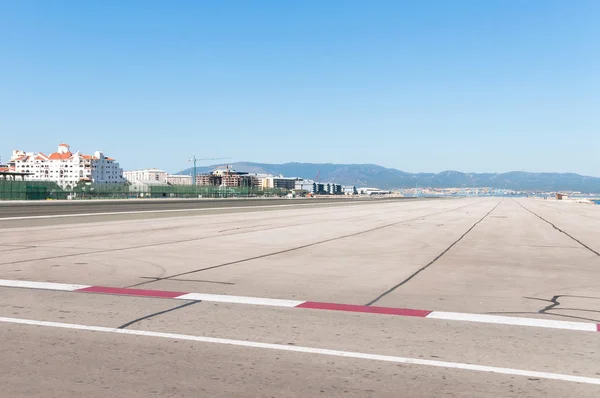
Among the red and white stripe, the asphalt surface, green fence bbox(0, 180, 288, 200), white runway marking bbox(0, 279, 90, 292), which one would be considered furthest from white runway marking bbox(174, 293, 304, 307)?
green fence bbox(0, 180, 288, 200)

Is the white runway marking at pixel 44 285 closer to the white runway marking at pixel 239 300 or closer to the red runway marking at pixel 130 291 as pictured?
the red runway marking at pixel 130 291

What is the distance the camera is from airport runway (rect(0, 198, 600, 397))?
577cm

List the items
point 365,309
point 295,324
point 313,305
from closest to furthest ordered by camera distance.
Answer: point 295,324, point 365,309, point 313,305

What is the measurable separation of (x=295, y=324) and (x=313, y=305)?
1.47 metres

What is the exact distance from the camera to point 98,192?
92062 millimetres

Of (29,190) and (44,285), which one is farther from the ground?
(29,190)

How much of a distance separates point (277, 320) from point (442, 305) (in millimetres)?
2892

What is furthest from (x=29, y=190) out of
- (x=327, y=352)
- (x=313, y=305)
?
(x=327, y=352)

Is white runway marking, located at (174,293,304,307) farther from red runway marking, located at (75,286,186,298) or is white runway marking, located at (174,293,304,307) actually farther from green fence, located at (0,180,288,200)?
green fence, located at (0,180,288,200)

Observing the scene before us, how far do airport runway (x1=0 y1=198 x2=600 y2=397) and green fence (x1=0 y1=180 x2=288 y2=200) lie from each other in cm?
6034

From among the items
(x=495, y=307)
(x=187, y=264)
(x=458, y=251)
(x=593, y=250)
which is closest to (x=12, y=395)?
(x=495, y=307)

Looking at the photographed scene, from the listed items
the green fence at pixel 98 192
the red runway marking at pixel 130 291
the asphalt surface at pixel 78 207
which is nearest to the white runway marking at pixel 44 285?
the red runway marking at pixel 130 291

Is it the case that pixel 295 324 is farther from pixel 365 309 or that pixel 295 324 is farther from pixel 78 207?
pixel 78 207

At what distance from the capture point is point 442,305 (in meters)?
9.78
